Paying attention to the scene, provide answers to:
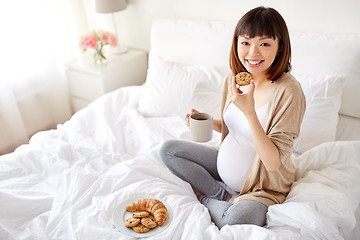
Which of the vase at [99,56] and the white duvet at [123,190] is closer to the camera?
the white duvet at [123,190]

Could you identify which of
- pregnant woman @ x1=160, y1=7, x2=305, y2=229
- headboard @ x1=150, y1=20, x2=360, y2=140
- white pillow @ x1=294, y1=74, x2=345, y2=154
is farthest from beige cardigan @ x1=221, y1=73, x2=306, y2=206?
headboard @ x1=150, y1=20, x2=360, y2=140

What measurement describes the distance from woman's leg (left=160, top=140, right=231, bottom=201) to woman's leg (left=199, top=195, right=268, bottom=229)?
13 cm

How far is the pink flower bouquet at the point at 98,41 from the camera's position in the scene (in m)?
2.43

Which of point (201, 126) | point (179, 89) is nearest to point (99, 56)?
point (179, 89)

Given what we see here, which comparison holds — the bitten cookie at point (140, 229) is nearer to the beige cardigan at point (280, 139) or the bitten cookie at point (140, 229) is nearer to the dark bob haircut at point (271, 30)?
the beige cardigan at point (280, 139)

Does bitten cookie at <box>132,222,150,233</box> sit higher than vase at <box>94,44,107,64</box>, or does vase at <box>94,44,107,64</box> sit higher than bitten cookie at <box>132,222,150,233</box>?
vase at <box>94,44,107,64</box>

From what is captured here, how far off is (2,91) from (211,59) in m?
1.39

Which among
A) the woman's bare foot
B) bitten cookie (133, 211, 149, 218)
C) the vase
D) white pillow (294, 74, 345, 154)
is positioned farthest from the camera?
the vase

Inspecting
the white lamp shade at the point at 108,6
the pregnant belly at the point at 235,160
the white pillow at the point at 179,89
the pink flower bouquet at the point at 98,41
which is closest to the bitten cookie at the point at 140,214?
the pregnant belly at the point at 235,160

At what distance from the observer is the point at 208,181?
1.50 m

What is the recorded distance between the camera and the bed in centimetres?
124

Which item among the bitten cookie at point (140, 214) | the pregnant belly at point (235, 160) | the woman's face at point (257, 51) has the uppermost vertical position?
the woman's face at point (257, 51)

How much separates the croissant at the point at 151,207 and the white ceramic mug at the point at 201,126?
289 mm

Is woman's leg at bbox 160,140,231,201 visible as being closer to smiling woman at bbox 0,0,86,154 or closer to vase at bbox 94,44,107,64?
vase at bbox 94,44,107,64
